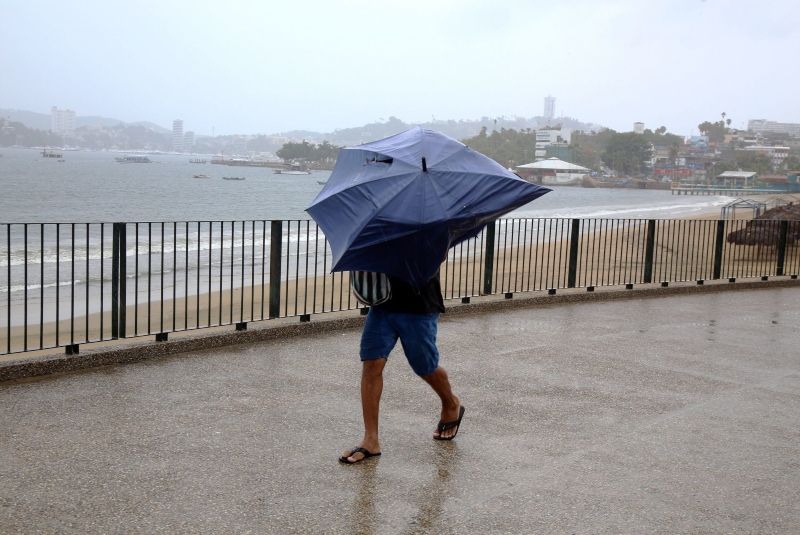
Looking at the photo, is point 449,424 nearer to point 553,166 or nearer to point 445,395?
point 445,395

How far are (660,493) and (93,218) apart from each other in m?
52.6

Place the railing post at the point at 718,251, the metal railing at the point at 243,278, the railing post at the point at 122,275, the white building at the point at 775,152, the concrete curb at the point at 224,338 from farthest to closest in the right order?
the white building at the point at 775,152
the railing post at the point at 718,251
the metal railing at the point at 243,278
the railing post at the point at 122,275
the concrete curb at the point at 224,338

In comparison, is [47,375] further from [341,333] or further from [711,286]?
[711,286]

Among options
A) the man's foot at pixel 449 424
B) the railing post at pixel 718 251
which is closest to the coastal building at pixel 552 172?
the railing post at pixel 718 251

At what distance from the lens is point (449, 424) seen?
5348mm

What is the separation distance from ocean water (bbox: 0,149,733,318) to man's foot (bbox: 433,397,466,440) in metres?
3.07

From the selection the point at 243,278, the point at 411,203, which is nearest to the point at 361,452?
the point at 411,203

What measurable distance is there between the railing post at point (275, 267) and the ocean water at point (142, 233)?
141mm

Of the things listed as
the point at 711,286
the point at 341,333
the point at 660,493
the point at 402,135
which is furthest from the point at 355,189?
the point at 711,286

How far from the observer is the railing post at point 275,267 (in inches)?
331

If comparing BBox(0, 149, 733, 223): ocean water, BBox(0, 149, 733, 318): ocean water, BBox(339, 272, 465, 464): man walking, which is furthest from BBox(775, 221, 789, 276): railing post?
BBox(0, 149, 733, 223): ocean water

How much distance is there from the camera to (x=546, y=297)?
36.1 feet

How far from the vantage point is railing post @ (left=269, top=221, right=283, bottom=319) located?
840 centimetres

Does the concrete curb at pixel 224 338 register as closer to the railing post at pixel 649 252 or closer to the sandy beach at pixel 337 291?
the sandy beach at pixel 337 291
